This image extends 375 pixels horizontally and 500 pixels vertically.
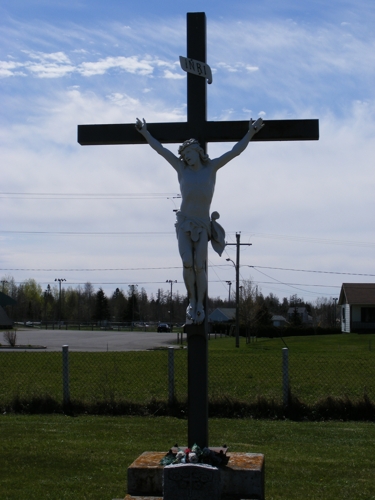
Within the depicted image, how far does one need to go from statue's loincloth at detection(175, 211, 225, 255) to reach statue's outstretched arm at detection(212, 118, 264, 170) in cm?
48

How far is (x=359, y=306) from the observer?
156 ft

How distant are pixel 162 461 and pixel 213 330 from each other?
5922cm

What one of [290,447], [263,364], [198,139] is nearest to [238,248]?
[263,364]

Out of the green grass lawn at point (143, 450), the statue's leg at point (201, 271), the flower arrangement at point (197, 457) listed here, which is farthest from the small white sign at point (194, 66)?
the green grass lawn at point (143, 450)

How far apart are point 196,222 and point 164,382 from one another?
932 centimetres

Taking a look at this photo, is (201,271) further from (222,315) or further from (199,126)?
(222,315)

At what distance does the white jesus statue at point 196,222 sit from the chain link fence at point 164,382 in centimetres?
602

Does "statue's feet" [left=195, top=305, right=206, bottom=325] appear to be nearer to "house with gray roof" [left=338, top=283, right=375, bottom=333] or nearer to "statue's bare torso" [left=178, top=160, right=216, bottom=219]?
"statue's bare torso" [left=178, top=160, right=216, bottom=219]

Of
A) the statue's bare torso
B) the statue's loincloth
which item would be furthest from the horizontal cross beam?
the statue's loincloth

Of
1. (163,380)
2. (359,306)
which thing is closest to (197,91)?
(163,380)

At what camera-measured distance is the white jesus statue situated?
18.6 feet

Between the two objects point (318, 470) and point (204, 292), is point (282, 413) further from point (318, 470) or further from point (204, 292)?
point (204, 292)

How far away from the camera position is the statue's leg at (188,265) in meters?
5.65

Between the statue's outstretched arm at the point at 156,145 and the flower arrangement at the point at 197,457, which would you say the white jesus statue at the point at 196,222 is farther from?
the flower arrangement at the point at 197,457
